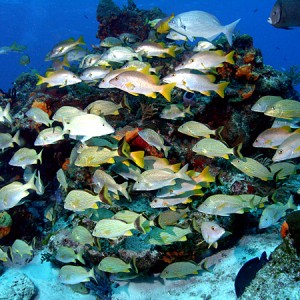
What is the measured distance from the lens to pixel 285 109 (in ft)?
14.2

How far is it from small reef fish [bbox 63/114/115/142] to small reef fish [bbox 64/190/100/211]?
0.86 metres

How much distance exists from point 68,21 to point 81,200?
87.1m

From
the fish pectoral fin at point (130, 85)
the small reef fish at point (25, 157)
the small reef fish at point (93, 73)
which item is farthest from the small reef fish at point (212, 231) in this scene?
the small reef fish at point (93, 73)

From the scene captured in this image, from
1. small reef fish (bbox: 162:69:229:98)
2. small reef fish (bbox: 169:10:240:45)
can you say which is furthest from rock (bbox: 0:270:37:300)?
small reef fish (bbox: 169:10:240:45)

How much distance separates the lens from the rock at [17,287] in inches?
192

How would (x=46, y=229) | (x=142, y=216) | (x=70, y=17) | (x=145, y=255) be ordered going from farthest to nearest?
(x=70, y=17), (x=46, y=229), (x=145, y=255), (x=142, y=216)

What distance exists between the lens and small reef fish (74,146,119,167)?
409 cm

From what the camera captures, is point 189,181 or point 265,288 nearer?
point 265,288

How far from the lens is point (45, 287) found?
5281 millimetres

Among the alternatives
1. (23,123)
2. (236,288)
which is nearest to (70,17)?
(23,123)

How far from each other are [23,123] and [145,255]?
4.68 meters

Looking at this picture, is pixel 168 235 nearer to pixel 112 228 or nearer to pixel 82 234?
pixel 112 228

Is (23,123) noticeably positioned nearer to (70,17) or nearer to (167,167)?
(167,167)

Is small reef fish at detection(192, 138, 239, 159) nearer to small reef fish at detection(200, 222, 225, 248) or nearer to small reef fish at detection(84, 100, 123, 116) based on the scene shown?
small reef fish at detection(200, 222, 225, 248)
